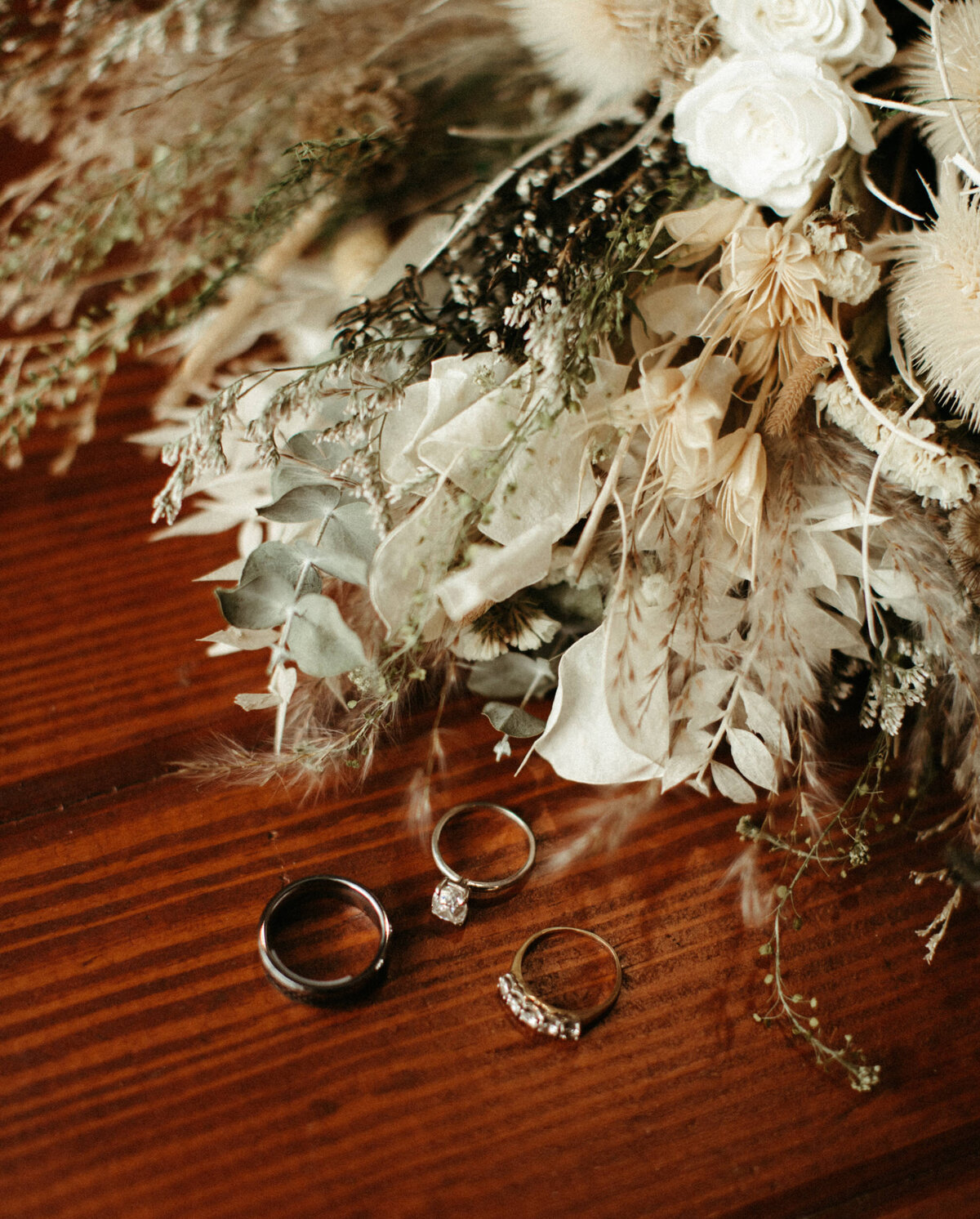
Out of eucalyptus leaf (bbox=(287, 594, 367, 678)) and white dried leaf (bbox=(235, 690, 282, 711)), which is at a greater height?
eucalyptus leaf (bbox=(287, 594, 367, 678))

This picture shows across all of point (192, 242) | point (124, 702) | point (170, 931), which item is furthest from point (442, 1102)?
point (192, 242)

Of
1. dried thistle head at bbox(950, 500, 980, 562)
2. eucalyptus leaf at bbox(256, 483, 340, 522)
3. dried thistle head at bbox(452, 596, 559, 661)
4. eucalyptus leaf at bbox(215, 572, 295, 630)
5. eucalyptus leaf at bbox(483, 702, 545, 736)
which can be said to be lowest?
eucalyptus leaf at bbox(483, 702, 545, 736)

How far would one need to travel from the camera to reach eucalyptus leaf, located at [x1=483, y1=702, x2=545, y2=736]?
0.59m

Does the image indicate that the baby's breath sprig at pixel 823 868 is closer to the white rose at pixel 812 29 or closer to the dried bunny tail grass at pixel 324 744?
the dried bunny tail grass at pixel 324 744

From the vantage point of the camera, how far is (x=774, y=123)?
49cm

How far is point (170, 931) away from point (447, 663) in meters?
0.22

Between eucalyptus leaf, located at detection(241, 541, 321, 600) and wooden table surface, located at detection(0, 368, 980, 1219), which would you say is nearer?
wooden table surface, located at detection(0, 368, 980, 1219)

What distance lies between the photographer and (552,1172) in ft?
1.50

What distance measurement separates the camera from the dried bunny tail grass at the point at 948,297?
473 mm

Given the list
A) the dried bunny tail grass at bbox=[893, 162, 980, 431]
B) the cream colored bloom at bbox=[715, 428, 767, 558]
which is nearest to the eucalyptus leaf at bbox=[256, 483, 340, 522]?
the cream colored bloom at bbox=[715, 428, 767, 558]

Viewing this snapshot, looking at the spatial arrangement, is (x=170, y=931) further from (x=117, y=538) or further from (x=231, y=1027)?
(x=117, y=538)

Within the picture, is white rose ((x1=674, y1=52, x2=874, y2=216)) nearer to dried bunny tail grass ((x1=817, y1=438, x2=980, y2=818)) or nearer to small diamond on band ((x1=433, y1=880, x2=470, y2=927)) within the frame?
dried bunny tail grass ((x1=817, y1=438, x2=980, y2=818))

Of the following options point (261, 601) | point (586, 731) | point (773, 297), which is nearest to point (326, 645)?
point (261, 601)

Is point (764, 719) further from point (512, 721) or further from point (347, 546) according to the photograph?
point (347, 546)
